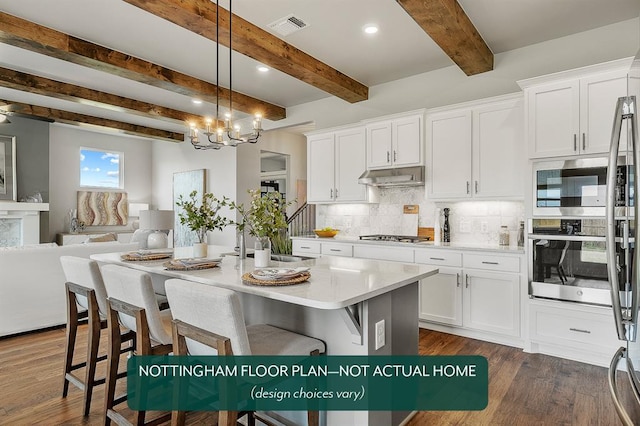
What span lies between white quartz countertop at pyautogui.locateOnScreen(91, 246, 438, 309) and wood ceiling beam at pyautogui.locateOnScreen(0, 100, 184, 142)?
192 inches

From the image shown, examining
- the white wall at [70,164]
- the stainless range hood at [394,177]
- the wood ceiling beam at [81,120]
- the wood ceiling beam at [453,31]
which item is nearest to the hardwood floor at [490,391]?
the stainless range hood at [394,177]

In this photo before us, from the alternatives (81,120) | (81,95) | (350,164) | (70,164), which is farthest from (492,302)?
(70,164)

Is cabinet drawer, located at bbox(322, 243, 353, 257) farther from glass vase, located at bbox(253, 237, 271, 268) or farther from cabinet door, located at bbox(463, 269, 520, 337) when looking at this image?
glass vase, located at bbox(253, 237, 271, 268)

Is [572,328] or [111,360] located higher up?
[111,360]

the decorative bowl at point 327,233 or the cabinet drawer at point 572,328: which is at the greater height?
the decorative bowl at point 327,233

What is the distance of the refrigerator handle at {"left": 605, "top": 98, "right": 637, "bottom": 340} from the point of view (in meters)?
1.32

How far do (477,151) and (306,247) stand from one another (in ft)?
8.10

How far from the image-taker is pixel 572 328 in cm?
309

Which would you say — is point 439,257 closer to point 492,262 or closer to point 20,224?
point 492,262

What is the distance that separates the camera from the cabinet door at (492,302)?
3.40 m

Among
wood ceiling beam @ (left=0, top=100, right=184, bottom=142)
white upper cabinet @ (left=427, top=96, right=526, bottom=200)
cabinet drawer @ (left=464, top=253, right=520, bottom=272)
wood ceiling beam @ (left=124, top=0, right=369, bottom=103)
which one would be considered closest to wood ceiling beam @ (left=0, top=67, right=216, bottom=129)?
wood ceiling beam @ (left=124, top=0, right=369, bottom=103)

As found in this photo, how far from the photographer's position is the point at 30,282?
380 centimetres

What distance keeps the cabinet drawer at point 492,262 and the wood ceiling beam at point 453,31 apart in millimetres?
1940

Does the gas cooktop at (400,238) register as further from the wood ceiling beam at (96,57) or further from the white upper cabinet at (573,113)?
the wood ceiling beam at (96,57)
